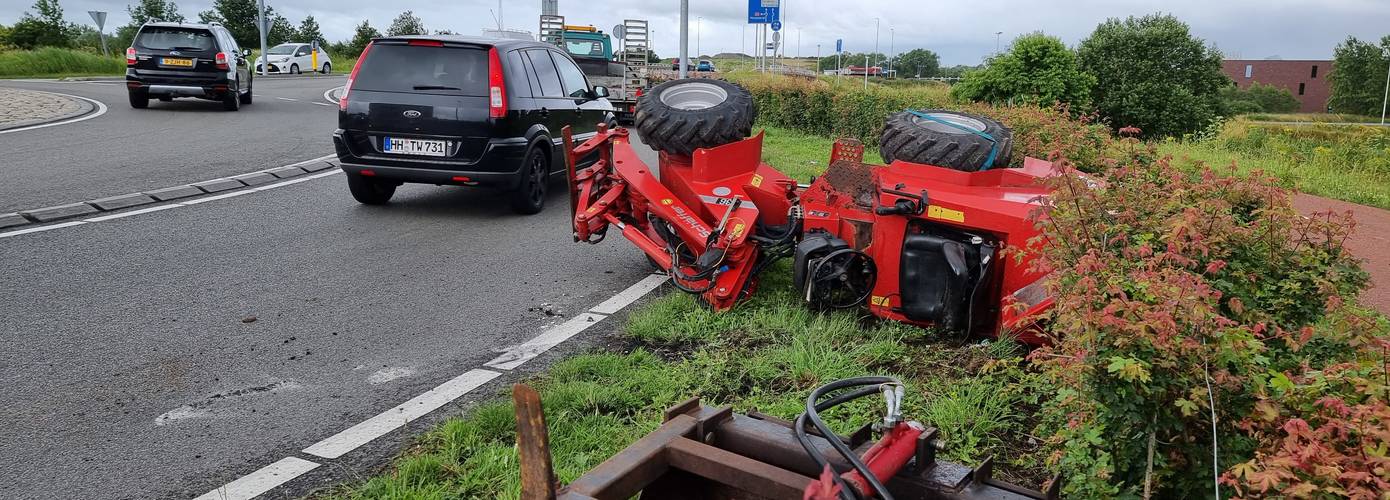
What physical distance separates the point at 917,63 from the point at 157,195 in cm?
11179

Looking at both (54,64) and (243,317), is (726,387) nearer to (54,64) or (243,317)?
(243,317)

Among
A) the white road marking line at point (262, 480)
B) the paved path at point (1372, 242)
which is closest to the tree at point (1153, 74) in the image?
the paved path at point (1372, 242)

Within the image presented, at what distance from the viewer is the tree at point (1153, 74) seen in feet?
85.0

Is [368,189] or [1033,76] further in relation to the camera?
[1033,76]

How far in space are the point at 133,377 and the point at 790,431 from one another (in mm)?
3778

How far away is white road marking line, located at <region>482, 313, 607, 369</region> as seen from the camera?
5082mm

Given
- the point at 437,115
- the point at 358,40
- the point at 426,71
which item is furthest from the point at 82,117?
the point at 358,40

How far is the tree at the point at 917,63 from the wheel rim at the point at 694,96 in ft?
342

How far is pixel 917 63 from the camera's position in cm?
11456

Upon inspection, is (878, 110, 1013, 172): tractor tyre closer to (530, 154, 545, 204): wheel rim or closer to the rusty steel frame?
the rusty steel frame

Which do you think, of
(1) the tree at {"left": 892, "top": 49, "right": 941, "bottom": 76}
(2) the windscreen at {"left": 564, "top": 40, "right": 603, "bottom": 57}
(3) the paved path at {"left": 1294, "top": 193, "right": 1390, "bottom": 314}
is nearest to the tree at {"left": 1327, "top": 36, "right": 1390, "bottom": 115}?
(1) the tree at {"left": 892, "top": 49, "right": 941, "bottom": 76}

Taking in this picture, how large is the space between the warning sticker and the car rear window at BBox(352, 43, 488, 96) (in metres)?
5.14

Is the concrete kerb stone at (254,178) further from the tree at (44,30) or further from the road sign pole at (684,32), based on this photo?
the tree at (44,30)

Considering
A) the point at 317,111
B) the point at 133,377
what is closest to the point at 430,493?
the point at 133,377
